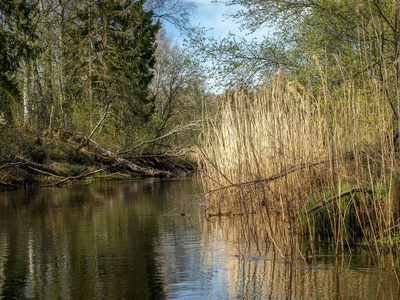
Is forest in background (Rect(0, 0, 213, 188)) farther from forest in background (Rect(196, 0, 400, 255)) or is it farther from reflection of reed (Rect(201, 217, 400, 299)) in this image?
reflection of reed (Rect(201, 217, 400, 299))

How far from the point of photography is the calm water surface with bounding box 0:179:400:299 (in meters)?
4.17

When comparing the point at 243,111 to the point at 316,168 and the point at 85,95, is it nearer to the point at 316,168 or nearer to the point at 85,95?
the point at 316,168

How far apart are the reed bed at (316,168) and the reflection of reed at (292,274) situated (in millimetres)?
188

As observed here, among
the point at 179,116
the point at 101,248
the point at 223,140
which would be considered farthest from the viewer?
the point at 179,116

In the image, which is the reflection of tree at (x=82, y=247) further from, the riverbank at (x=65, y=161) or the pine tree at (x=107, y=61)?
the pine tree at (x=107, y=61)

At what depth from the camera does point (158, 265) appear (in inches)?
203

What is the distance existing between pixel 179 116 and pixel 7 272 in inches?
951

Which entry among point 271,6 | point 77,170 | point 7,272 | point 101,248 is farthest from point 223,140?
point 77,170

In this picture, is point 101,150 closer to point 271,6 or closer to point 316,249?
point 271,6

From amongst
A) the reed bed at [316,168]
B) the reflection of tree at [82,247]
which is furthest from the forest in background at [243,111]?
the reflection of tree at [82,247]

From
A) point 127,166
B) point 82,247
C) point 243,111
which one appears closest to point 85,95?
point 127,166

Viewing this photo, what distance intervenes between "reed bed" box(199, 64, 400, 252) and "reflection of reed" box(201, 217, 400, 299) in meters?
0.19

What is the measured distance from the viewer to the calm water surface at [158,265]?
417 cm

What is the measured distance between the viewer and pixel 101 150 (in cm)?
1766
